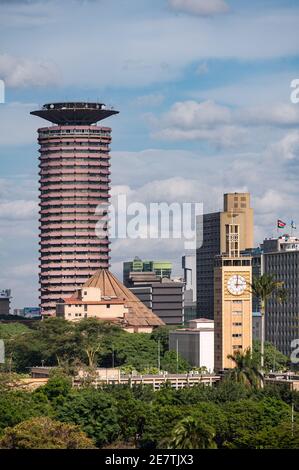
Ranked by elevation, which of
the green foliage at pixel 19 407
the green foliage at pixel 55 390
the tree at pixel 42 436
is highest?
the green foliage at pixel 55 390

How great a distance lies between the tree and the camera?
144 m

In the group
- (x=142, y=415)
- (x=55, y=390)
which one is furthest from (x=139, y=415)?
(x=55, y=390)

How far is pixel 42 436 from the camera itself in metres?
145

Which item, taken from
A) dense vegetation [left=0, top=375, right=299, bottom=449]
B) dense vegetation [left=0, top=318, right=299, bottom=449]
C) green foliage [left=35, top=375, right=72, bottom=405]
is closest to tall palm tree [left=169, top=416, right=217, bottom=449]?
dense vegetation [left=0, top=318, right=299, bottom=449]

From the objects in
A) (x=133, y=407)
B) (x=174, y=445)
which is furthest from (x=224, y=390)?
(x=174, y=445)

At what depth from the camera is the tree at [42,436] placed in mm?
143875

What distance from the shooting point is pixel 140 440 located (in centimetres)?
16450

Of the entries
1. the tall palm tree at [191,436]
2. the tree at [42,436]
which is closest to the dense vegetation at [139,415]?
the tree at [42,436]

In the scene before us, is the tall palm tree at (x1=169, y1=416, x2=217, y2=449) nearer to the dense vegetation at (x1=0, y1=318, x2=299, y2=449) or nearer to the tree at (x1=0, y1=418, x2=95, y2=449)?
the dense vegetation at (x1=0, y1=318, x2=299, y2=449)

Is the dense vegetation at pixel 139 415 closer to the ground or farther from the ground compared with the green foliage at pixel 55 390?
closer to the ground

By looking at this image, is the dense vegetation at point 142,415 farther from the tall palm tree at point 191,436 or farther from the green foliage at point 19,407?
the tall palm tree at point 191,436

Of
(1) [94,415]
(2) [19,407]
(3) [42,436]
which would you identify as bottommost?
(3) [42,436]

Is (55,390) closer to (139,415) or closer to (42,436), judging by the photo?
(139,415)
